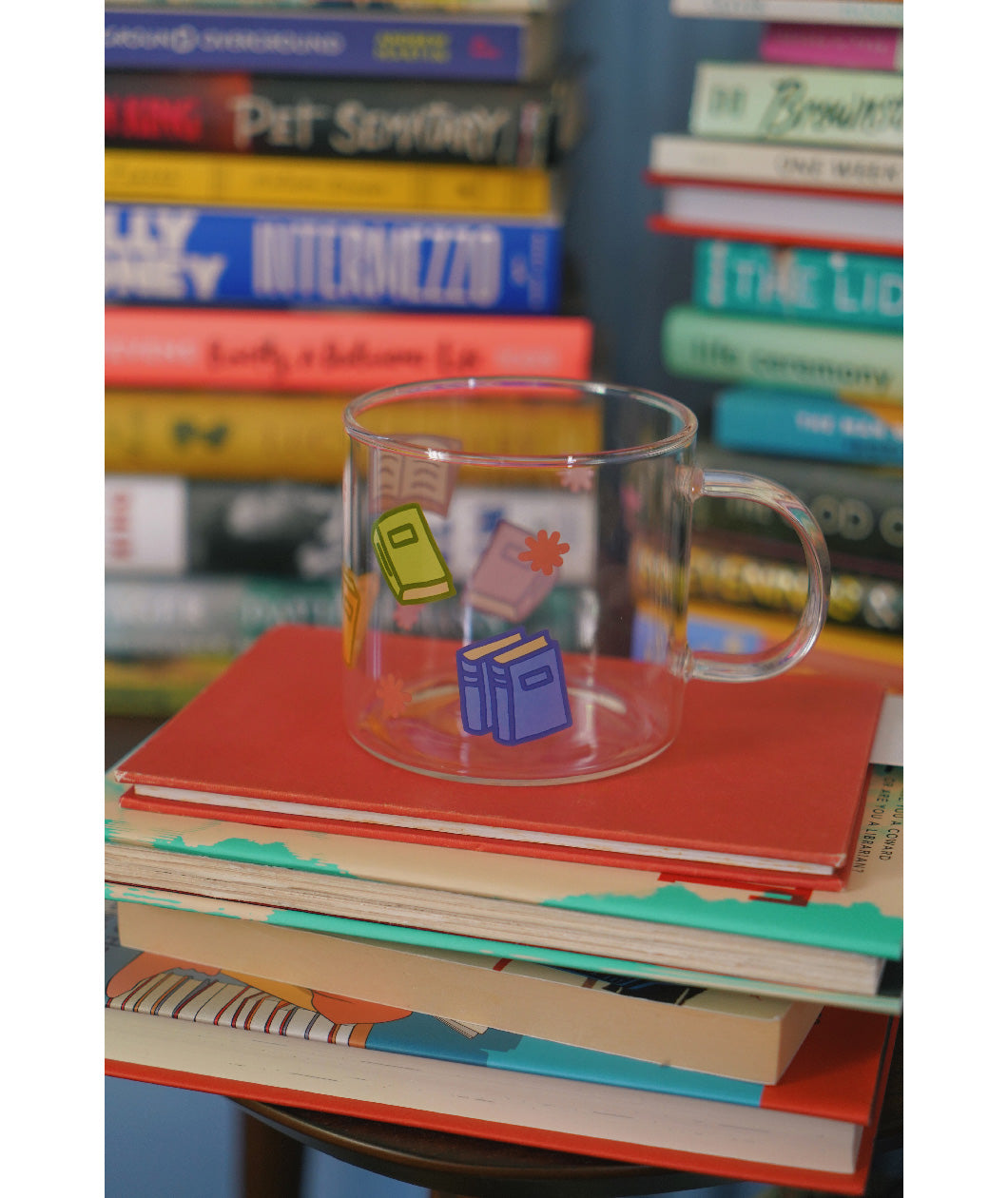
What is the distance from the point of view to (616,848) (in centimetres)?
41

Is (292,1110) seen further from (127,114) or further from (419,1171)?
(127,114)

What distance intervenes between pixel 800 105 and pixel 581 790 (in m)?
0.56

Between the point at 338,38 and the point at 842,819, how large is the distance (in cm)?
64

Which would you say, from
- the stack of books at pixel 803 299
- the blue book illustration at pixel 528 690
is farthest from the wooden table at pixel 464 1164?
the stack of books at pixel 803 299

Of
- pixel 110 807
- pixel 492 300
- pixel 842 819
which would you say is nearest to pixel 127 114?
pixel 492 300

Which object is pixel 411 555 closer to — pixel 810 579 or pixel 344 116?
pixel 810 579

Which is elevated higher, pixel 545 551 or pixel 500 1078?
pixel 545 551

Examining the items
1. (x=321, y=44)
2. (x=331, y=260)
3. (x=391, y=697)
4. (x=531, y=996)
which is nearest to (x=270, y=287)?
(x=331, y=260)

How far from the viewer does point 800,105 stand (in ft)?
Result: 2.76

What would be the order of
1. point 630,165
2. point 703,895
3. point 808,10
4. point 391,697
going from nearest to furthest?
point 703,895 → point 391,697 → point 808,10 → point 630,165

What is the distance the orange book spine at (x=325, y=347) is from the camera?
90cm

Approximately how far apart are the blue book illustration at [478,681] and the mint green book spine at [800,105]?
0.51 meters

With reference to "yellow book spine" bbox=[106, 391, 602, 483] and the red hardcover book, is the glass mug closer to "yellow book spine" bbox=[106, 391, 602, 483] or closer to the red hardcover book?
the red hardcover book

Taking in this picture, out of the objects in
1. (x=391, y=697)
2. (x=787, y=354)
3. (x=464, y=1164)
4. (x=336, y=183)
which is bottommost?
(x=464, y=1164)
